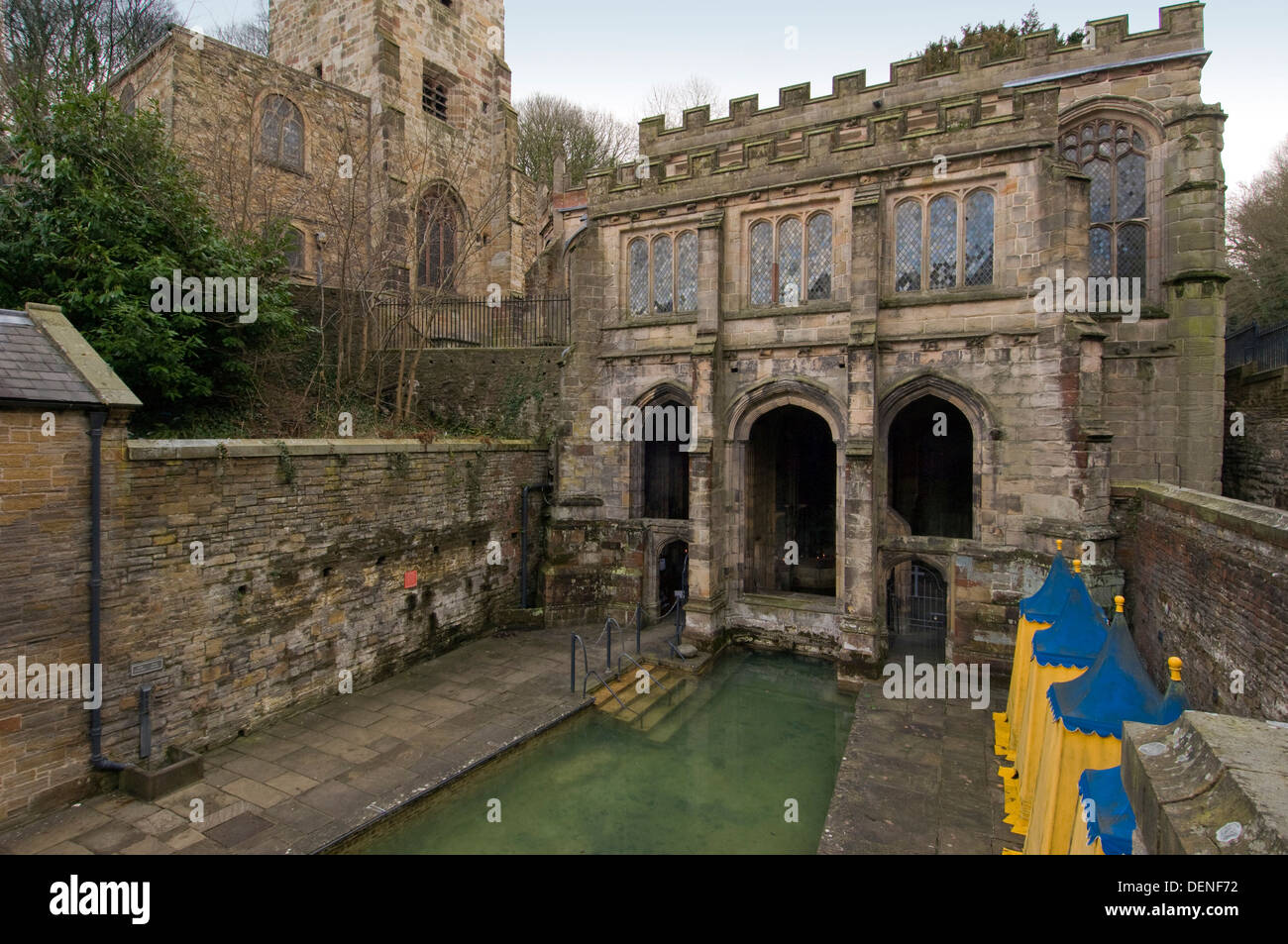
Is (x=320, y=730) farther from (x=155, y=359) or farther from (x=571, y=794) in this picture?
(x=155, y=359)

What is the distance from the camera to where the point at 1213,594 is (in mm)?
7570

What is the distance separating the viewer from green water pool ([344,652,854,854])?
756 cm

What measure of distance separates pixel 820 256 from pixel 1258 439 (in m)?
10.2

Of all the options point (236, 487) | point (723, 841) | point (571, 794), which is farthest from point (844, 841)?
point (236, 487)

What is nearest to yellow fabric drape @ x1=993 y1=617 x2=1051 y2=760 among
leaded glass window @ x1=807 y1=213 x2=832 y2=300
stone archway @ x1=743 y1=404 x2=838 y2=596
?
stone archway @ x1=743 y1=404 x2=838 y2=596

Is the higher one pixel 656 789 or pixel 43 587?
pixel 43 587

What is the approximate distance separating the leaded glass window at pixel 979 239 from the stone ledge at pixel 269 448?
10164 mm

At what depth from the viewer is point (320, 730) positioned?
9.43 metres

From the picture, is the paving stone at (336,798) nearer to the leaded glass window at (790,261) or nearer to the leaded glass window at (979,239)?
the leaded glass window at (790,261)

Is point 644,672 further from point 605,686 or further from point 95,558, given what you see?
point 95,558

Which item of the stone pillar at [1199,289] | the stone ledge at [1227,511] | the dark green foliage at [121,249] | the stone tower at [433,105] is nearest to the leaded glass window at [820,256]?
the stone ledge at [1227,511]

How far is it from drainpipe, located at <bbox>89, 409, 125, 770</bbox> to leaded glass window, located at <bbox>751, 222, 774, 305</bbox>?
36.6 ft

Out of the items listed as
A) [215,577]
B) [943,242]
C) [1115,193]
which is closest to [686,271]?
[943,242]

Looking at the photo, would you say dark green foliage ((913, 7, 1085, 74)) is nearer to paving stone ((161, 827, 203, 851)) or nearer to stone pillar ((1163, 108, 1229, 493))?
stone pillar ((1163, 108, 1229, 493))
